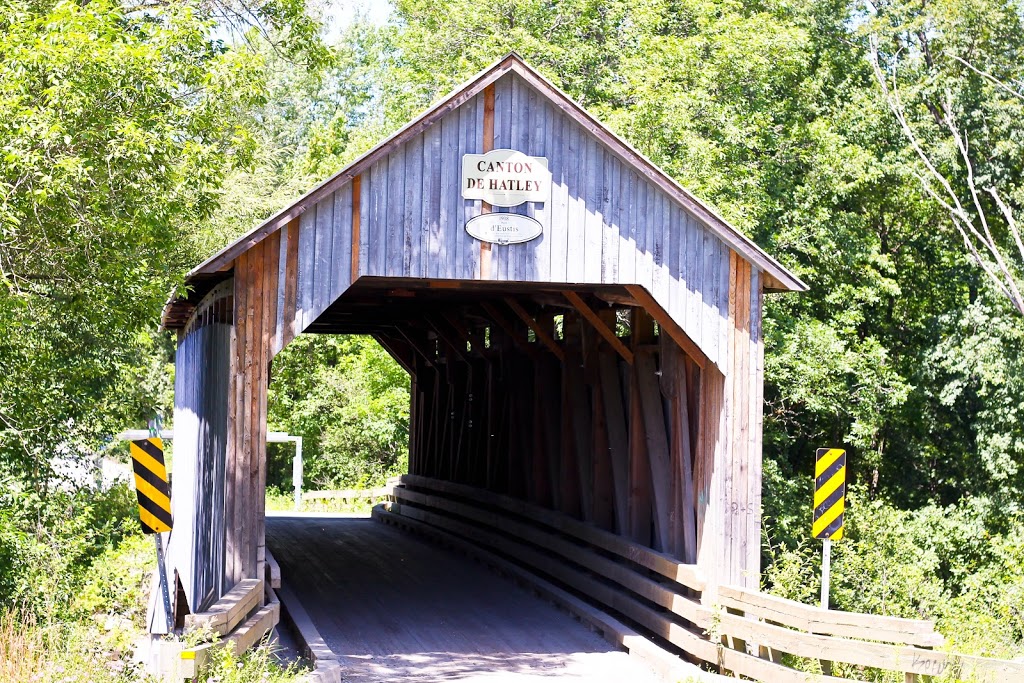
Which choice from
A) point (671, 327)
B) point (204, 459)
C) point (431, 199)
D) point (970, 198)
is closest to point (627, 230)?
point (671, 327)

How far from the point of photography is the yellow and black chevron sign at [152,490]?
26.3 ft

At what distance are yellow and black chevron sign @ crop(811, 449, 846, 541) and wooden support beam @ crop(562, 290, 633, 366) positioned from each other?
2.73 metres

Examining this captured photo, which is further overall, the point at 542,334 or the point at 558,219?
the point at 542,334

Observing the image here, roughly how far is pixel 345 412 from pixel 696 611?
79.1 feet

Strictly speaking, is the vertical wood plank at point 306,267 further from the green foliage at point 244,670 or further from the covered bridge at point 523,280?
the green foliage at point 244,670

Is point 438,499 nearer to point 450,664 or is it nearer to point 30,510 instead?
point 30,510

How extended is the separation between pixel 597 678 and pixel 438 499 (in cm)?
885

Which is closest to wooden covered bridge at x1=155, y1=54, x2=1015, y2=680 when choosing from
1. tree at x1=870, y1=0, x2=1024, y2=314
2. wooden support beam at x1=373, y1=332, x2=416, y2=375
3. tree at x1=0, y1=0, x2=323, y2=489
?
tree at x1=0, y1=0, x2=323, y2=489

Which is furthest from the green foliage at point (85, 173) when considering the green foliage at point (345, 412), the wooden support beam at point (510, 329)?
the green foliage at point (345, 412)

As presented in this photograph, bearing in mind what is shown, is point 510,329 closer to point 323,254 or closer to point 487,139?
point 487,139

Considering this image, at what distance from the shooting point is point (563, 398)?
13.1m

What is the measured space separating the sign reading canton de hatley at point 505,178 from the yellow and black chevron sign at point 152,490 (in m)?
3.11

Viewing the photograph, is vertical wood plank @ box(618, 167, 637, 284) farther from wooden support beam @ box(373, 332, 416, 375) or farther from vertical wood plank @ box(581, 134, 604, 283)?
wooden support beam @ box(373, 332, 416, 375)

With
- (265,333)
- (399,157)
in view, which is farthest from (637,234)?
(265,333)
